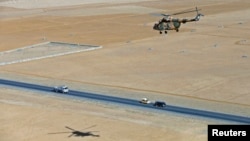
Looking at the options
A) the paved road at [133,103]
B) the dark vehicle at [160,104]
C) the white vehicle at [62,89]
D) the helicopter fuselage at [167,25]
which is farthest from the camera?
the white vehicle at [62,89]

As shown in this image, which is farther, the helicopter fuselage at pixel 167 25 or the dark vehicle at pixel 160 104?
the helicopter fuselage at pixel 167 25

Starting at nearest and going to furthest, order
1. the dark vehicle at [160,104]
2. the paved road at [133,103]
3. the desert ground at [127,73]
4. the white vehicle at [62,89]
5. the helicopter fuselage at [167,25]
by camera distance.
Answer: the desert ground at [127,73] → the paved road at [133,103] → the dark vehicle at [160,104] → the helicopter fuselage at [167,25] → the white vehicle at [62,89]

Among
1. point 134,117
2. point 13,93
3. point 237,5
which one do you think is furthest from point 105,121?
point 237,5

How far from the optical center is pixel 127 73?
81.4m

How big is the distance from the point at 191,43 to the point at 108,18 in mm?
44882

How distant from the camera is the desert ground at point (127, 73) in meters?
56.5

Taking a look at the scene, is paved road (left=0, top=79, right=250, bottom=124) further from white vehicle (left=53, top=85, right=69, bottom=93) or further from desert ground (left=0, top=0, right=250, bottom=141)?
desert ground (left=0, top=0, right=250, bottom=141)

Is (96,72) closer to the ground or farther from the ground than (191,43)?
closer to the ground

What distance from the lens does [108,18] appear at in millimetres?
147375

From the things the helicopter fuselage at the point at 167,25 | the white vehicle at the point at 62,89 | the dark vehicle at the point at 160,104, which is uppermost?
the helicopter fuselage at the point at 167,25

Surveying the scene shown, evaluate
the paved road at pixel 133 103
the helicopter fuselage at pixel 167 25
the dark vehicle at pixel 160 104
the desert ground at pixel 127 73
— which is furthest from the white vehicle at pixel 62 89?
the helicopter fuselage at pixel 167 25

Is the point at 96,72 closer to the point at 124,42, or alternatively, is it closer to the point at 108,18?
the point at 124,42

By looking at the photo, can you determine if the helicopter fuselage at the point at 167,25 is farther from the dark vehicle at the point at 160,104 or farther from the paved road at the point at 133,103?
the dark vehicle at the point at 160,104

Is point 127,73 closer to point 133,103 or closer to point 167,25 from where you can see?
point 167,25
